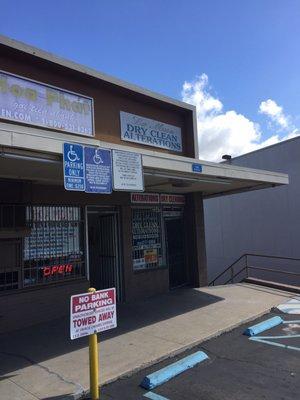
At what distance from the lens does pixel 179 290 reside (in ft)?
41.4

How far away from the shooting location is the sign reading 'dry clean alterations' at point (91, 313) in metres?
5.25

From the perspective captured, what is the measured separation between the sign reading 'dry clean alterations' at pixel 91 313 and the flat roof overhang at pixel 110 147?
2.20m

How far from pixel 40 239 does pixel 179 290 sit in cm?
487

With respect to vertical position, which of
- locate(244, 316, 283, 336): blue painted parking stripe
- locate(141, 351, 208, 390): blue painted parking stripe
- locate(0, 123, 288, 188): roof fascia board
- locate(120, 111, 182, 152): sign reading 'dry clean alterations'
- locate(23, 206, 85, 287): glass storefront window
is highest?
locate(120, 111, 182, 152): sign reading 'dry clean alterations'

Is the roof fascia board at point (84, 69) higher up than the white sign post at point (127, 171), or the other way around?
the roof fascia board at point (84, 69)

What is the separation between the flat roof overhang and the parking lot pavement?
3335 mm

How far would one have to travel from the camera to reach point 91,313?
5422mm

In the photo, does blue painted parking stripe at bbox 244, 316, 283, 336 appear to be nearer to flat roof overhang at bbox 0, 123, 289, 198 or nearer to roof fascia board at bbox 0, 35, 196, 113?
flat roof overhang at bbox 0, 123, 289, 198

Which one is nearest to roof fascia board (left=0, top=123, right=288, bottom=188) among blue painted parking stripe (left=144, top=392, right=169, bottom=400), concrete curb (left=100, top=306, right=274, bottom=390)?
concrete curb (left=100, top=306, right=274, bottom=390)

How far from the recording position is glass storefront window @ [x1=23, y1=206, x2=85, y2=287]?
9.16 metres

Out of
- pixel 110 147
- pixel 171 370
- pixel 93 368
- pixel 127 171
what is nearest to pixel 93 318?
pixel 93 368

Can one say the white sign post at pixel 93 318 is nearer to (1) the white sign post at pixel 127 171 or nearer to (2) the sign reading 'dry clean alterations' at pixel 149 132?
(1) the white sign post at pixel 127 171

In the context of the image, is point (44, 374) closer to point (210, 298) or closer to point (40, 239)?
point (40, 239)

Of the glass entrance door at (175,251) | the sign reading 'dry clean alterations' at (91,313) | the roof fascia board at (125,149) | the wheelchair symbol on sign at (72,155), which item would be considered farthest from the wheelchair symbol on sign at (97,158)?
the glass entrance door at (175,251)
